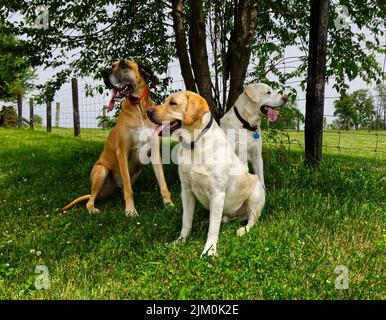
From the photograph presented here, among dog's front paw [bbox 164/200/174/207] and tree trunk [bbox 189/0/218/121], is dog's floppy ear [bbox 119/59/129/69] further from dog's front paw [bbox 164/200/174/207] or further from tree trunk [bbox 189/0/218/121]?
tree trunk [bbox 189/0/218/121]

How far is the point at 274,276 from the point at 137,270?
103cm

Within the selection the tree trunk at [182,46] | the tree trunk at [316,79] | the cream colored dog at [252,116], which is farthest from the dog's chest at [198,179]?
the tree trunk at [182,46]

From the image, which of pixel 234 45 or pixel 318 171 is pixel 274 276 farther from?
pixel 234 45

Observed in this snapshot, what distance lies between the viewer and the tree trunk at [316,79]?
5.30 metres

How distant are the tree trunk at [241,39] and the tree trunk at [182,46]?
648mm

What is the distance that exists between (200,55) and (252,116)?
1.82 metres

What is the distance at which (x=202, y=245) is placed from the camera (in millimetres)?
3504

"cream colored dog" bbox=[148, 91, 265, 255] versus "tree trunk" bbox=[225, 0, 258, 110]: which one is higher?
"tree trunk" bbox=[225, 0, 258, 110]

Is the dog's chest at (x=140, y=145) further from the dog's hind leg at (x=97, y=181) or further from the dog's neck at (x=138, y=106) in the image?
the dog's hind leg at (x=97, y=181)

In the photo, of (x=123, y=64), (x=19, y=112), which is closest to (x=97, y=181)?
(x=123, y=64)

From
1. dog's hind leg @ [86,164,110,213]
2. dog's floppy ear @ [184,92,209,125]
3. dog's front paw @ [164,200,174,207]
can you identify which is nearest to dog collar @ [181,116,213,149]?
dog's floppy ear @ [184,92,209,125]

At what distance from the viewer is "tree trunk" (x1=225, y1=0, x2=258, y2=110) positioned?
5852 millimetres

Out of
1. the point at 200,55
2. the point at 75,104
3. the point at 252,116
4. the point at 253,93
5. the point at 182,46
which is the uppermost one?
the point at 182,46

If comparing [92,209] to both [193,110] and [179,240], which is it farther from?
[193,110]
